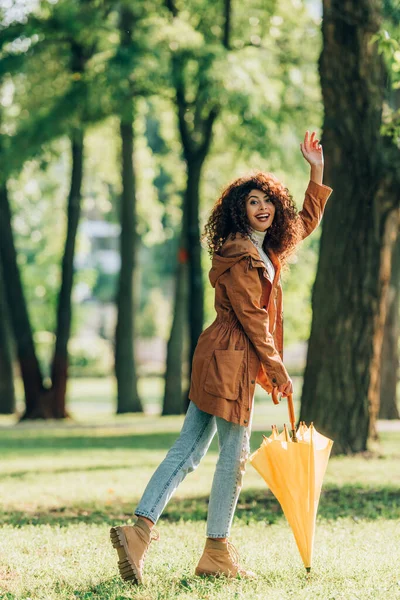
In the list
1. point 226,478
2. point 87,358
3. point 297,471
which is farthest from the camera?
point 87,358

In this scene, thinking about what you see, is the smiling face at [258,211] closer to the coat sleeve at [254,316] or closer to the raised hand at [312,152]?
the coat sleeve at [254,316]

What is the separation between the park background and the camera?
6.43 m

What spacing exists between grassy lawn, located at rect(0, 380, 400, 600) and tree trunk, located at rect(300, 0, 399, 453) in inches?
27.8

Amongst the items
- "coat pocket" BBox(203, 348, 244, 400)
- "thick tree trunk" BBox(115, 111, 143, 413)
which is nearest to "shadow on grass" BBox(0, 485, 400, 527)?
"coat pocket" BBox(203, 348, 244, 400)

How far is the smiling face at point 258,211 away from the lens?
5500 mm

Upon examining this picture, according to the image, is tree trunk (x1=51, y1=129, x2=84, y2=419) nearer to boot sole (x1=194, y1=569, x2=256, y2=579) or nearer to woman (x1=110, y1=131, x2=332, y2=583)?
woman (x1=110, y1=131, x2=332, y2=583)

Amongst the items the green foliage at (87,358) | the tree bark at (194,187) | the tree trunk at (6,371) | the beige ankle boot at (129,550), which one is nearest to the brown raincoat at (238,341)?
the beige ankle boot at (129,550)

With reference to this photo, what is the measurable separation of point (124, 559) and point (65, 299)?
676 inches

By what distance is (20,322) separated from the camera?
2169 centimetres

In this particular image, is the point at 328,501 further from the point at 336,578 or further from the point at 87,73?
the point at 87,73

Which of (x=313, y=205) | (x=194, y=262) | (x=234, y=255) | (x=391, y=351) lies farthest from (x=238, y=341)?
(x=194, y=262)

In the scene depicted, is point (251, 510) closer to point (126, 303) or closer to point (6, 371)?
point (126, 303)

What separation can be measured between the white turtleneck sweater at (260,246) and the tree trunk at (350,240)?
19.0 ft

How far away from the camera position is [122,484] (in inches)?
406
